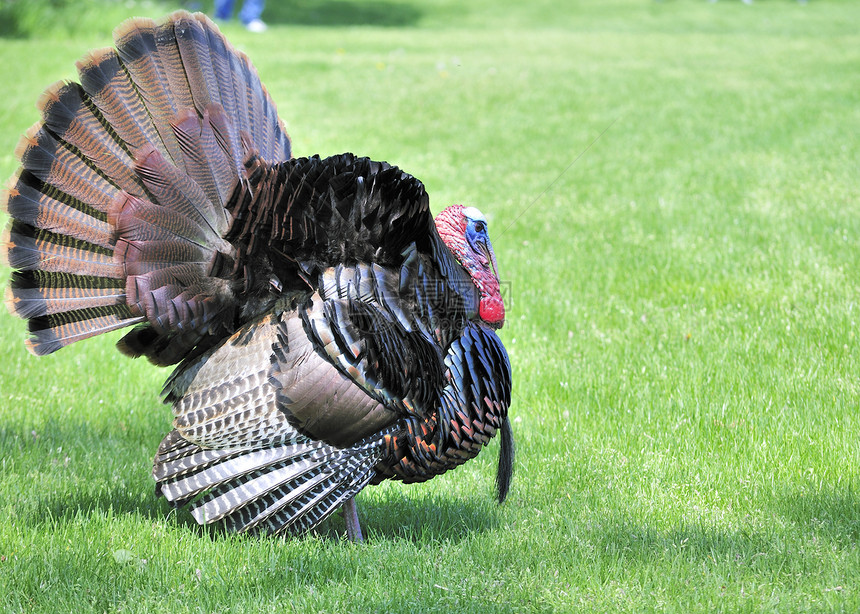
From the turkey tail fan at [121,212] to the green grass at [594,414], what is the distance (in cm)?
91

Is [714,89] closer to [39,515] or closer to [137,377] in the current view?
[137,377]

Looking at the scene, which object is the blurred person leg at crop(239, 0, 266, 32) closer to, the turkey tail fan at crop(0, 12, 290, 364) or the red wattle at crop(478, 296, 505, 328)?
the turkey tail fan at crop(0, 12, 290, 364)

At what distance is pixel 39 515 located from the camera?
3.89 m

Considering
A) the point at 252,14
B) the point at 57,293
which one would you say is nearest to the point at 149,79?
the point at 57,293

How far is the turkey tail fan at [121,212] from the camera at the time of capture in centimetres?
368

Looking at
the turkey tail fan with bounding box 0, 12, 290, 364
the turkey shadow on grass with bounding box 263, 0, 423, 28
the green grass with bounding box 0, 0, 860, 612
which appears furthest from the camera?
the turkey shadow on grass with bounding box 263, 0, 423, 28

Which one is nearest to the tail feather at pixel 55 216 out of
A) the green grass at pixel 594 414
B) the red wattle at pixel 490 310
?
the green grass at pixel 594 414

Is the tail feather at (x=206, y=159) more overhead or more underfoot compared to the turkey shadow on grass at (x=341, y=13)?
more underfoot

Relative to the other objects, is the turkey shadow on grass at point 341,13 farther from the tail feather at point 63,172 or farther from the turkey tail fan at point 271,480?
the turkey tail fan at point 271,480

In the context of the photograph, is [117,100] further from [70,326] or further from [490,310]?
[490,310]

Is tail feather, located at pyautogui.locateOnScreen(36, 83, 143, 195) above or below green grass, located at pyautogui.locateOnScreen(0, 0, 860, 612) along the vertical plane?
above

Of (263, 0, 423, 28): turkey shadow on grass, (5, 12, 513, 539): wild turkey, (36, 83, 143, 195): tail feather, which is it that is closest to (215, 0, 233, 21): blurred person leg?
(263, 0, 423, 28): turkey shadow on grass

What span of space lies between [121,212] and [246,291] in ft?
2.01

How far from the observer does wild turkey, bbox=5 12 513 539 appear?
3.51 meters
